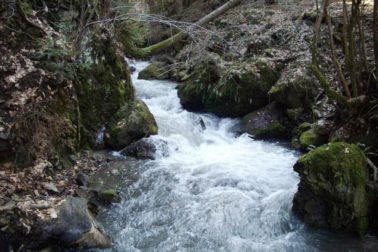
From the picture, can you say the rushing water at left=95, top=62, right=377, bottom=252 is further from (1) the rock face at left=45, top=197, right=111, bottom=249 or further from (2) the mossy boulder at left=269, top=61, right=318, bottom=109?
(2) the mossy boulder at left=269, top=61, right=318, bottom=109

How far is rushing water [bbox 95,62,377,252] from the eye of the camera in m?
5.61

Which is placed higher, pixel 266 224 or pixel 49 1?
pixel 49 1

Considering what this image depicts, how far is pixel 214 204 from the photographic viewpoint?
6.49 metres

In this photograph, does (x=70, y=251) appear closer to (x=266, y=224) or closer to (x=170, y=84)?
(x=266, y=224)

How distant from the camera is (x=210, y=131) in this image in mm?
10484

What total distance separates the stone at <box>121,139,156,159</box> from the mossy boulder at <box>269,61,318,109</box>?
3.56 meters

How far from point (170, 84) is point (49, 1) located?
6159mm

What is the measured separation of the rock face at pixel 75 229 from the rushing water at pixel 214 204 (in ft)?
1.01

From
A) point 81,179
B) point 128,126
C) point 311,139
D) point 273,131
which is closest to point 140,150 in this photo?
point 128,126

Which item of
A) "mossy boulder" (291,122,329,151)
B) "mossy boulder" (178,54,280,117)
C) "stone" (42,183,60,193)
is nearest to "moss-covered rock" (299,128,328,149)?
"mossy boulder" (291,122,329,151)

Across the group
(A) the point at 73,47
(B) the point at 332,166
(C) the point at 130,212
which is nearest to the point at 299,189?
(B) the point at 332,166

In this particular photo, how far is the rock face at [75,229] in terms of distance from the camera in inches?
202

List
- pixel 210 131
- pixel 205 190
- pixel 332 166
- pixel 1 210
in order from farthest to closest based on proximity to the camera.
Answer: pixel 210 131 < pixel 205 190 < pixel 332 166 < pixel 1 210

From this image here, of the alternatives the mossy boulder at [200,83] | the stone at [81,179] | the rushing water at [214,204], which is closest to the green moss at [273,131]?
the rushing water at [214,204]
